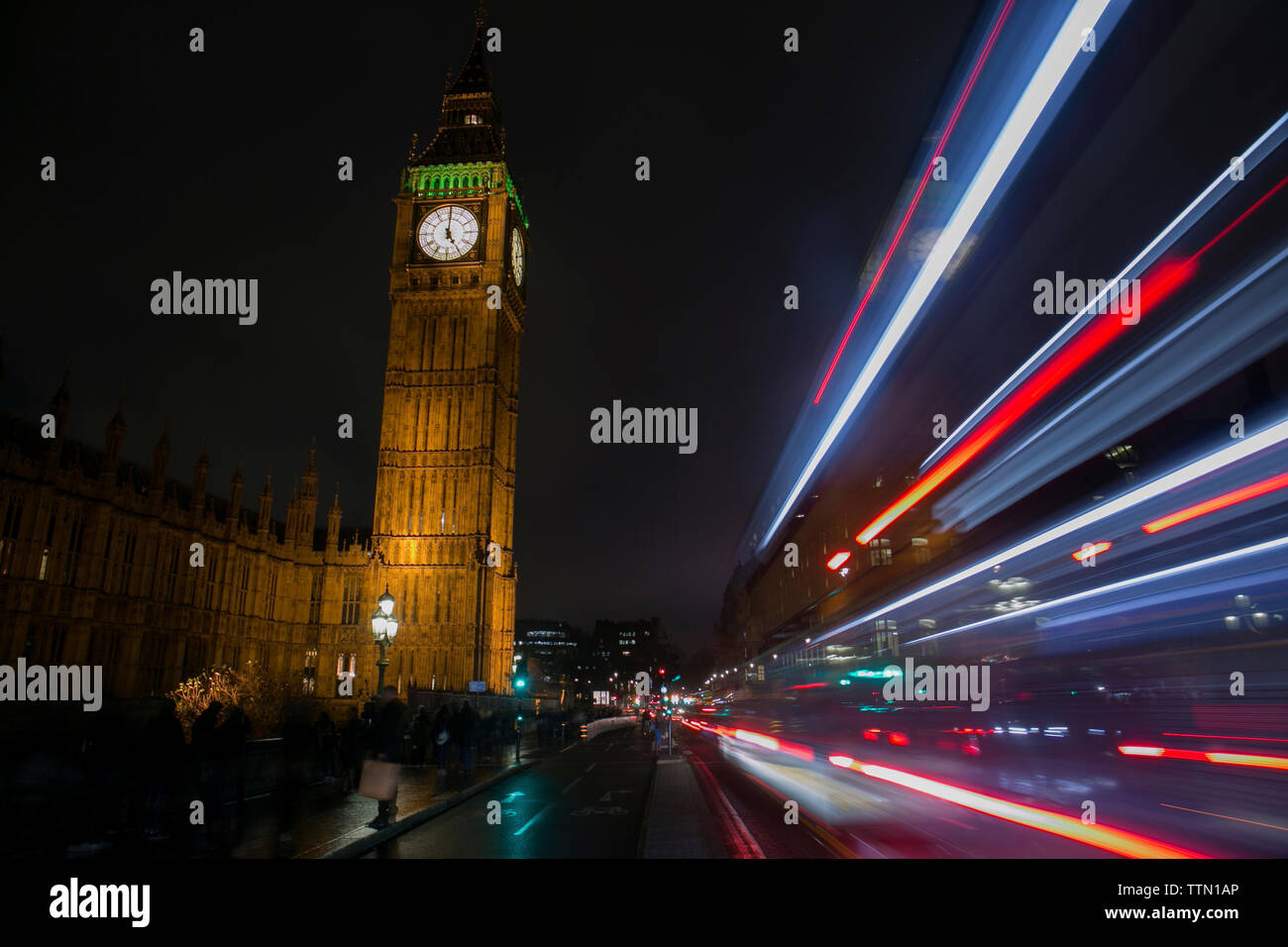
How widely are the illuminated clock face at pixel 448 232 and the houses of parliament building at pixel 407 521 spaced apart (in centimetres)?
13

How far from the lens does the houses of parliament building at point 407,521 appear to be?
151 feet

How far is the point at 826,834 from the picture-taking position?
9.60 m

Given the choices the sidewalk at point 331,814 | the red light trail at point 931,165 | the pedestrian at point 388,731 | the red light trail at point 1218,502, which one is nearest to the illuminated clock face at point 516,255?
the sidewalk at point 331,814

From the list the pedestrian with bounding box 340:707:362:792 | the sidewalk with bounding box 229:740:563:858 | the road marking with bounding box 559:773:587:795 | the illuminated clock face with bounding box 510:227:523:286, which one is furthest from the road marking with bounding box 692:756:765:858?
the illuminated clock face with bounding box 510:227:523:286

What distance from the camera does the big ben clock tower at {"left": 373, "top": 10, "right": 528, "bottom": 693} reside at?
57.6m

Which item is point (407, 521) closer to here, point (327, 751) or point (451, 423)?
point (451, 423)

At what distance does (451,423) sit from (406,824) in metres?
52.5

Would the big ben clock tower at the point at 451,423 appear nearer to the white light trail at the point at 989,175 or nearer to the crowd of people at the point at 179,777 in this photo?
the crowd of people at the point at 179,777

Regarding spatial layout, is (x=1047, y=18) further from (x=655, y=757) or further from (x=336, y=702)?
(x=336, y=702)

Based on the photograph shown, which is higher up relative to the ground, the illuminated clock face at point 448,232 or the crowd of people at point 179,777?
the illuminated clock face at point 448,232

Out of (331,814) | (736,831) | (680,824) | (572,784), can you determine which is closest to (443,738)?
(572,784)

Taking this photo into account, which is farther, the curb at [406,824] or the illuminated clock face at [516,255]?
the illuminated clock face at [516,255]
